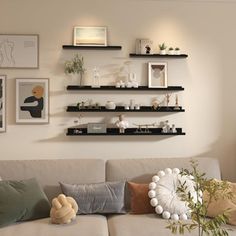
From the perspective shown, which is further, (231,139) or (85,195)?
(231,139)

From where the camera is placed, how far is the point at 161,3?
3.79 m

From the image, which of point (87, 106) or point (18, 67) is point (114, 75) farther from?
point (18, 67)

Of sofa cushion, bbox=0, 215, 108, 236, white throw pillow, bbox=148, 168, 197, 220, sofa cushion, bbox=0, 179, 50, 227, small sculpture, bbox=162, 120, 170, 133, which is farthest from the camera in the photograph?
small sculpture, bbox=162, 120, 170, 133

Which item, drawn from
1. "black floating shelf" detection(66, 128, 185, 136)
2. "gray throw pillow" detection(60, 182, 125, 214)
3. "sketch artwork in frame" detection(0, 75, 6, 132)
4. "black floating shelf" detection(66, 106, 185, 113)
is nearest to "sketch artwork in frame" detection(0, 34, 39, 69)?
"sketch artwork in frame" detection(0, 75, 6, 132)

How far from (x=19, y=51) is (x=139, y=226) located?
6.89 feet

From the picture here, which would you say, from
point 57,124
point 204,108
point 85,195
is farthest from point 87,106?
point 204,108

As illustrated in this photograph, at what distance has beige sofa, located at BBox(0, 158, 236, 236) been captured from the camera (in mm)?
2699

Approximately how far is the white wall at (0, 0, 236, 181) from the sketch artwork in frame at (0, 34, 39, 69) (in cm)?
6

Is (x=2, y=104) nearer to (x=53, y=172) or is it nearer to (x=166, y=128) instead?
(x=53, y=172)

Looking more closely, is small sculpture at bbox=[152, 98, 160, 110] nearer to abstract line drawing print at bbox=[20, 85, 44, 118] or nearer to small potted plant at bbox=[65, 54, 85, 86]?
small potted plant at bbox=[65, 54, 85, 86]

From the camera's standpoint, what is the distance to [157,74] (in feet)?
12.4

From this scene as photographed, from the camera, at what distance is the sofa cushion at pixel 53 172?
3222 mm

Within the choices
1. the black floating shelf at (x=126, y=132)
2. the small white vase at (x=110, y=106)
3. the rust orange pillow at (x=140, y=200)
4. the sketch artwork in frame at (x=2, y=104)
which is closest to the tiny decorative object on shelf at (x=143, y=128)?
the black floating shelf at (x=126, y=132)

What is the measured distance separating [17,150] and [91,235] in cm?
147
